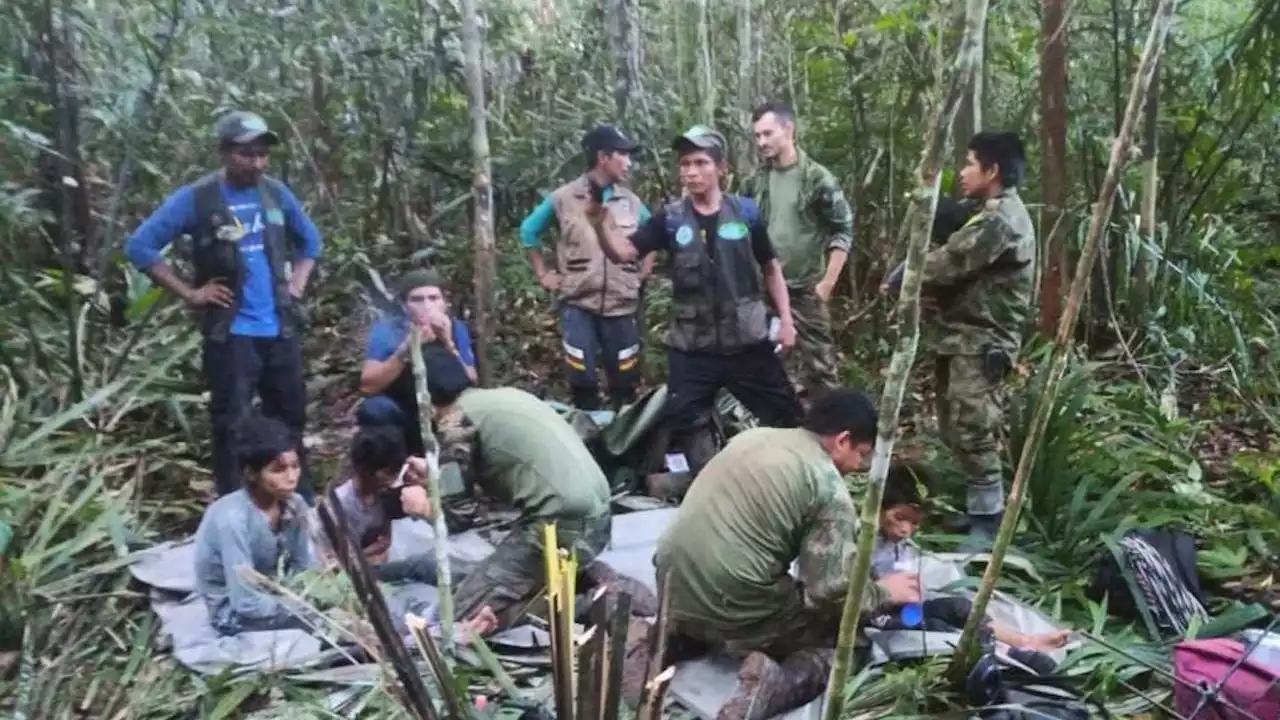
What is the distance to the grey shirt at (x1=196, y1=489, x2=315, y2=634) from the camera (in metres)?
3.91

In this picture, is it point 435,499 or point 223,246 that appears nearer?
point 435,499

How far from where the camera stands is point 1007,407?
5309 millimetres

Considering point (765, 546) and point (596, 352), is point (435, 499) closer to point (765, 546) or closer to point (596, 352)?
point (765, 546)

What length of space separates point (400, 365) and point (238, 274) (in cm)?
86

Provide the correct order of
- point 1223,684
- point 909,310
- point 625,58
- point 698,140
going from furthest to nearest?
point 625,58, point 698,140, point 1223,684, point 909,310

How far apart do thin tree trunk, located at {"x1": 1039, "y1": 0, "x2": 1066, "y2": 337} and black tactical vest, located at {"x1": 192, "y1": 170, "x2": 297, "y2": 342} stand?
4.02 m

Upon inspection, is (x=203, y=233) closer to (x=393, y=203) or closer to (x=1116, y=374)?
(x=393, y=203)

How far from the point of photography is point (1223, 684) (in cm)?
312

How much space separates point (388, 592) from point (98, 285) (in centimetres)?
279

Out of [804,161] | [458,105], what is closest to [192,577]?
[804,161]

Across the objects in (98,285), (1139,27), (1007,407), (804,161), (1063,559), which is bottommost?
(1063,559)

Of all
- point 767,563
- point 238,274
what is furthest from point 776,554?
point 238,274

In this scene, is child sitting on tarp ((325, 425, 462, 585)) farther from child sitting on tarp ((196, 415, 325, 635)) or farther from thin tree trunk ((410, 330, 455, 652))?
thin tree trunk ((410, 330, 455, 652))

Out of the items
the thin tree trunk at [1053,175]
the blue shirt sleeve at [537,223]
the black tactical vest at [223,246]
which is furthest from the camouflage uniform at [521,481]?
the thin tree trunk at [1053,175]
